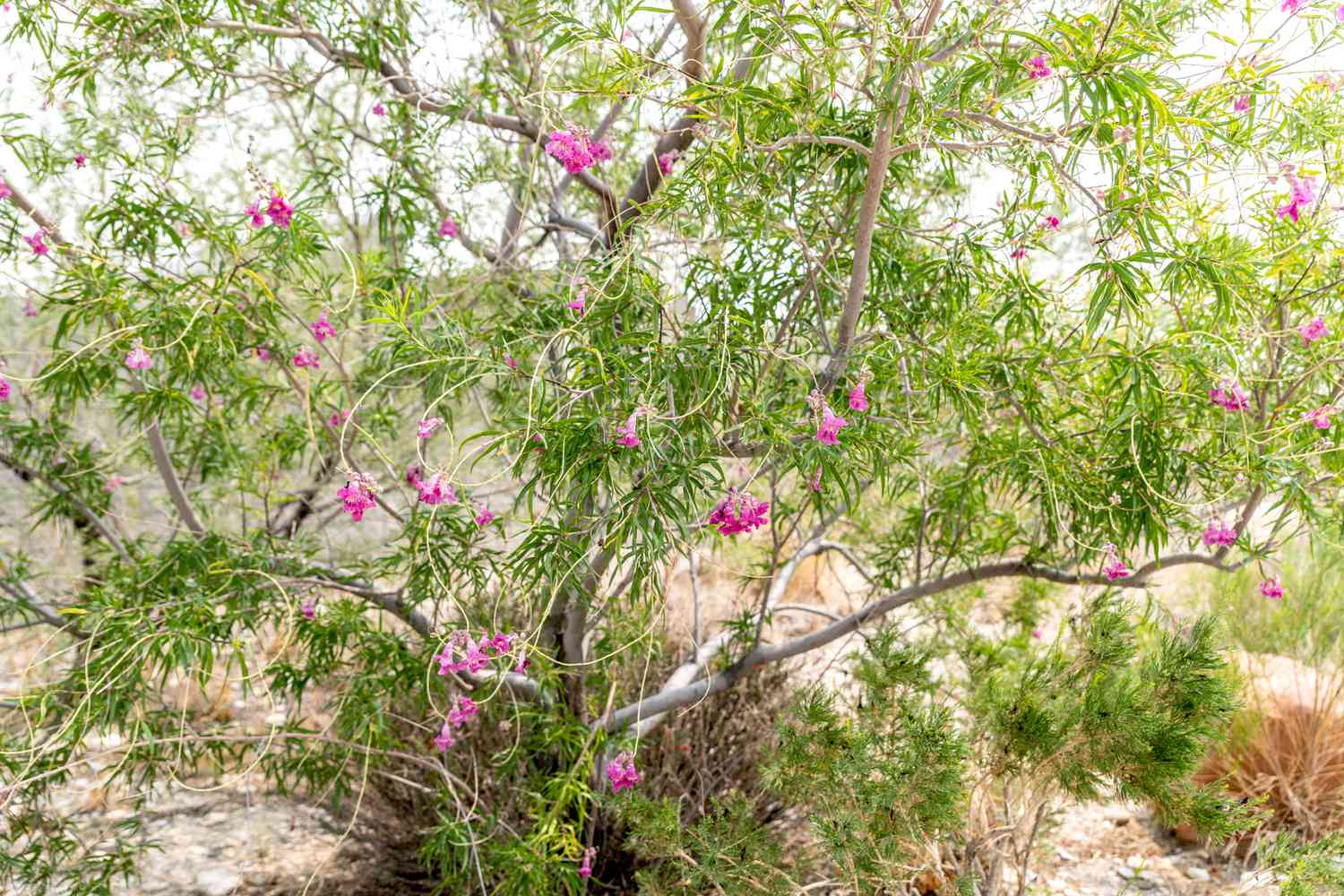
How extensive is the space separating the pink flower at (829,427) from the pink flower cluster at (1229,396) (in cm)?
73

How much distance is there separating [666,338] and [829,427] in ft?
1.50

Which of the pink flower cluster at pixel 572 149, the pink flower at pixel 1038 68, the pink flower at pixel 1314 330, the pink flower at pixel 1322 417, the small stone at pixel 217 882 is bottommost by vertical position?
the small stone at pixel 217 882

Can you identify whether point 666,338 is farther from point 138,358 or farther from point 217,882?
point 217,882

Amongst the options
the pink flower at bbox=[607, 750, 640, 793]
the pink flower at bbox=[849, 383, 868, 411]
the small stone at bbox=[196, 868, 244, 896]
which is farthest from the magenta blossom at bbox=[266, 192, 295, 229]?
the small stone at bbox=[196, 868, 244, 896]

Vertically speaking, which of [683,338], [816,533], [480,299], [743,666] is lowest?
[743,666]

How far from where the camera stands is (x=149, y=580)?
2.02 metres

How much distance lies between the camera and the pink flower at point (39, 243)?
1.92m

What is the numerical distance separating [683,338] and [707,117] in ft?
1.21

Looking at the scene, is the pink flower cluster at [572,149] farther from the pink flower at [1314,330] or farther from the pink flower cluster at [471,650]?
the pink flower at [1314,330]

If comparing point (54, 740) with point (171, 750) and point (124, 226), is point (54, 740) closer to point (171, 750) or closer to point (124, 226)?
point (171, 750)

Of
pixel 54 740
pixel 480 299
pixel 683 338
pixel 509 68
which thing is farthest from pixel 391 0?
pixel 54 740

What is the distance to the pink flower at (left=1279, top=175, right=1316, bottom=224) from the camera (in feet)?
6.05

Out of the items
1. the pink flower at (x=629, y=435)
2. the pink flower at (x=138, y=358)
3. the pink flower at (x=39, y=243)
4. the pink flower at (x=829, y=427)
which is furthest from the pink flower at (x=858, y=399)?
the pink flower at (x=39, y=243)

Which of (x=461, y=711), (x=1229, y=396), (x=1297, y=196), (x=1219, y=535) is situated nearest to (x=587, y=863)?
(x=461, y=711)
